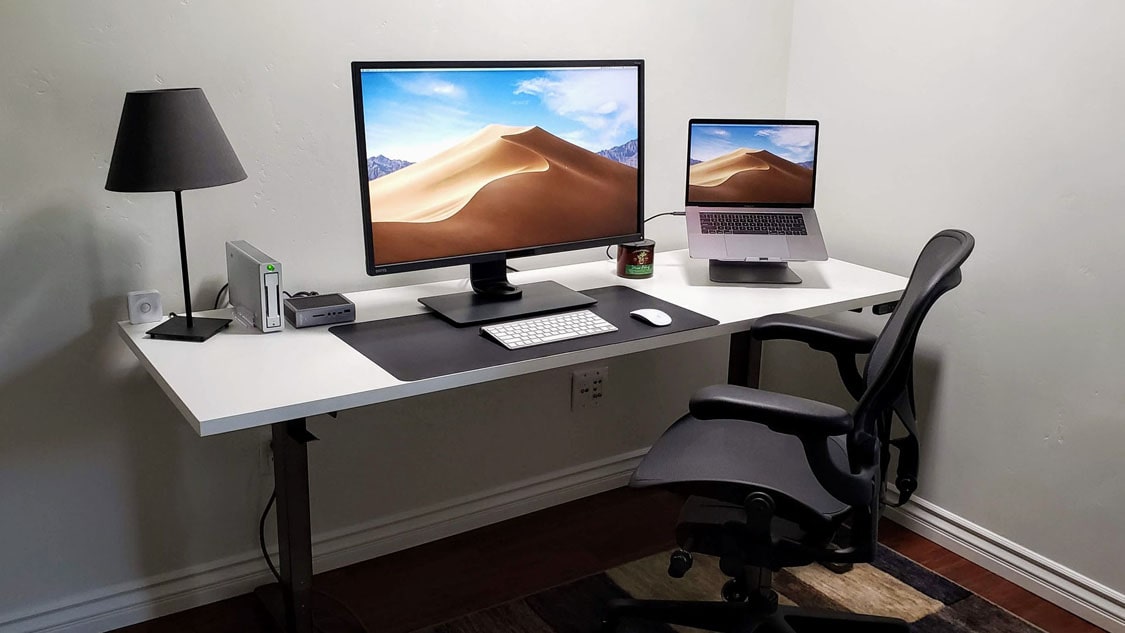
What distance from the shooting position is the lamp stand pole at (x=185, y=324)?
1.88 metres

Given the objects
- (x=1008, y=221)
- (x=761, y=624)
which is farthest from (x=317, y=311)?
(x=1008, y=221)

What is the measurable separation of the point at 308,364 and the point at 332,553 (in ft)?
2.69

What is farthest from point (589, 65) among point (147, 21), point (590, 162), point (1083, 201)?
point (1083, 201)

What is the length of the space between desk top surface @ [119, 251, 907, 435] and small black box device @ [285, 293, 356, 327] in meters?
0.02

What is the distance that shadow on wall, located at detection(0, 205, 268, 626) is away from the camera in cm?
196

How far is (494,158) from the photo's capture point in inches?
81.9

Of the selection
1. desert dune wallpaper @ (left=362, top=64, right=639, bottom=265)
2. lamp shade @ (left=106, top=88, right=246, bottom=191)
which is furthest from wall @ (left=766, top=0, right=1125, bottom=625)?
lamp shade @ (left=106, top=88, right=246, bottom=191)

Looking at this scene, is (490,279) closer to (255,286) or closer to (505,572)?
(255,286)

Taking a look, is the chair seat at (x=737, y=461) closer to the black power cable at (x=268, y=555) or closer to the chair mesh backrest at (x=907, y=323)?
the chair mesh backrest at (x=907, y=323)

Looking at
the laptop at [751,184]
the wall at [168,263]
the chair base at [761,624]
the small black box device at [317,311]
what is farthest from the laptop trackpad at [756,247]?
the small black box device at [317,311]

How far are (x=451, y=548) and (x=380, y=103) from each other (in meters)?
1.20

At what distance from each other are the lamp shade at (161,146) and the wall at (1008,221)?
1.75 m

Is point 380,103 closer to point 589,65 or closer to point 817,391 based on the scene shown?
point 589,65

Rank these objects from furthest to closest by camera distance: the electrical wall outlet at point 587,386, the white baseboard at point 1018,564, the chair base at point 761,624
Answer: the electrical wall outlet at point 587,386 < the white baseboard at point 1018,564 < the chair base at point 761,624
